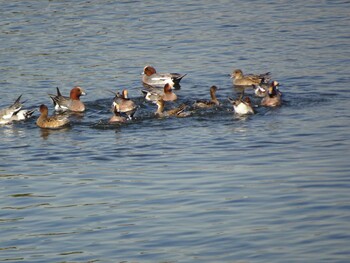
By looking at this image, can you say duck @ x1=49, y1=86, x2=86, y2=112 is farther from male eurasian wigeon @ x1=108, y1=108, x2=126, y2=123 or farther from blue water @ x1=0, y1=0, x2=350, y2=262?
male eurasian wigeon @ x1=108, y1=108, x2=126, y2=123

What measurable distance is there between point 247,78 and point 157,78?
99.4 inches

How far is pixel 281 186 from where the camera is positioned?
47.8 feet

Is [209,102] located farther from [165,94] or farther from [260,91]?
[260,91]

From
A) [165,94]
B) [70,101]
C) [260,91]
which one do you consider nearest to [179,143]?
[70,101]

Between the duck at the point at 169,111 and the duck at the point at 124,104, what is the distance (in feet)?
1.83

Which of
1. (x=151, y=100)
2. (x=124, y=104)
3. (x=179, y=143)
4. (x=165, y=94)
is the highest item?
(x=179, y=143)

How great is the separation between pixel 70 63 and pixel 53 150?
820 centimetres

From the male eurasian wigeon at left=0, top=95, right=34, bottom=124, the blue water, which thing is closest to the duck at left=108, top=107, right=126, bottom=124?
the blue water

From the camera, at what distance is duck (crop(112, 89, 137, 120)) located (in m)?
20.6

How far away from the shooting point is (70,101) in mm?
21469

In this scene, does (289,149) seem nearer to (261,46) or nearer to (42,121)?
(42,121)

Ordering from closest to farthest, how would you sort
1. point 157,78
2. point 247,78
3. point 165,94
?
point 165,94
point 247,78
point 157,78

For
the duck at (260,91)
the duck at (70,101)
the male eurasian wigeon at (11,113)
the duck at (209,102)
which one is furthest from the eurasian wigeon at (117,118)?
the duck at (260,91)

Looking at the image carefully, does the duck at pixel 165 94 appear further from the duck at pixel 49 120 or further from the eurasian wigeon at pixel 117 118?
the duck at pixel 49 120
